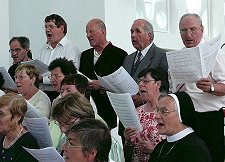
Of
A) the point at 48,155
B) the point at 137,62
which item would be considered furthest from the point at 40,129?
the point at 137,62

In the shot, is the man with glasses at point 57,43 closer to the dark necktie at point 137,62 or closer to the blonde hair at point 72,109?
the dark necktie at point 137,62

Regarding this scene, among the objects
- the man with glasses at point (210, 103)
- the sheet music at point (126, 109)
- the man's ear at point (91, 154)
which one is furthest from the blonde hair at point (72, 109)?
the man with glasses at point (210, 103)

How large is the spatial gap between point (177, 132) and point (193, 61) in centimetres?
67

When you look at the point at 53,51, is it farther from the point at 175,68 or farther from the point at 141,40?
the point at 175,68

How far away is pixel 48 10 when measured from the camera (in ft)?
25.7

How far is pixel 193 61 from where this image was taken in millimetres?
4398

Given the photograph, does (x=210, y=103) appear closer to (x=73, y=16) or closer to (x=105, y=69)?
(x=105, y=69)

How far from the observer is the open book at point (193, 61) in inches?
171

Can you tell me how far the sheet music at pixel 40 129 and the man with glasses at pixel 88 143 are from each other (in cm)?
85

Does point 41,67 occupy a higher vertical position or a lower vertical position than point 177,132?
higher

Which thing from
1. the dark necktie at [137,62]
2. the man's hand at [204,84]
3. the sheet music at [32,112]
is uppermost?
the dark necktie at [137,62]

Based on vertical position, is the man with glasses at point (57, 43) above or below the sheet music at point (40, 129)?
above

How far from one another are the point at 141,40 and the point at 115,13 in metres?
2.27

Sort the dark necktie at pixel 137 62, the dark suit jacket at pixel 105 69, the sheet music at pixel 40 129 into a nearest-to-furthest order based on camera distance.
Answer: the sheet music at pixel 40 129, the dark necktie at pixel 137 62, the dark suit jacket at pixel 105 69
